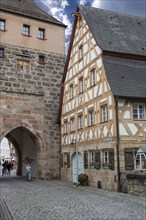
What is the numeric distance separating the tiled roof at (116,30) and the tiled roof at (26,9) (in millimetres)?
4363

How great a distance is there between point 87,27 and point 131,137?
7.07 metres

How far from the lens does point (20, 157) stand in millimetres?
26562

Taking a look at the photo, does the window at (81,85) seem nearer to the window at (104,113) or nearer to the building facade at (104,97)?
the building facade at (104,97)

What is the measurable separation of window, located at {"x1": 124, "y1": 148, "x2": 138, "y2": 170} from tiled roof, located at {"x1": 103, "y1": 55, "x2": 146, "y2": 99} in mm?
2295

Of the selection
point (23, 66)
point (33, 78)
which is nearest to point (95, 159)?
point (33, 78)

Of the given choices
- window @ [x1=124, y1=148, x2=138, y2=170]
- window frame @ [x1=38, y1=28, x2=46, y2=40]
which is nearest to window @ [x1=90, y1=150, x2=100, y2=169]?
window @ [x1=124, y1=148, x2=138, y2=170]

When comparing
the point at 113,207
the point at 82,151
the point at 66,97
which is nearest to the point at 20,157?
the point at 66,97

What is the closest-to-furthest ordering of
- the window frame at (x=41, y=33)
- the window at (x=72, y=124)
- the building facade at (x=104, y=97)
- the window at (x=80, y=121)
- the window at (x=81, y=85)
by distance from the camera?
the building facade at (x=104, y=97)
the window at (x=80, y=121)
the window at (x=81, y=85)
the window at (x=72, y=124)
the window frame at (x=41, y=33)

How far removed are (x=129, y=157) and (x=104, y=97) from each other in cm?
301

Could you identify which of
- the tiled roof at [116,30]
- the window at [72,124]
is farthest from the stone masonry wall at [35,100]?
the tiled roof at [116,30]

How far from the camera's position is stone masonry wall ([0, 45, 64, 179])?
20.0m

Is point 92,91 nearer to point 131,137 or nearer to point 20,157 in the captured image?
point 131,137

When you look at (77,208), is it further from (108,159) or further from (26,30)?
(26,30)

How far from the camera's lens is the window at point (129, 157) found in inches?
509
